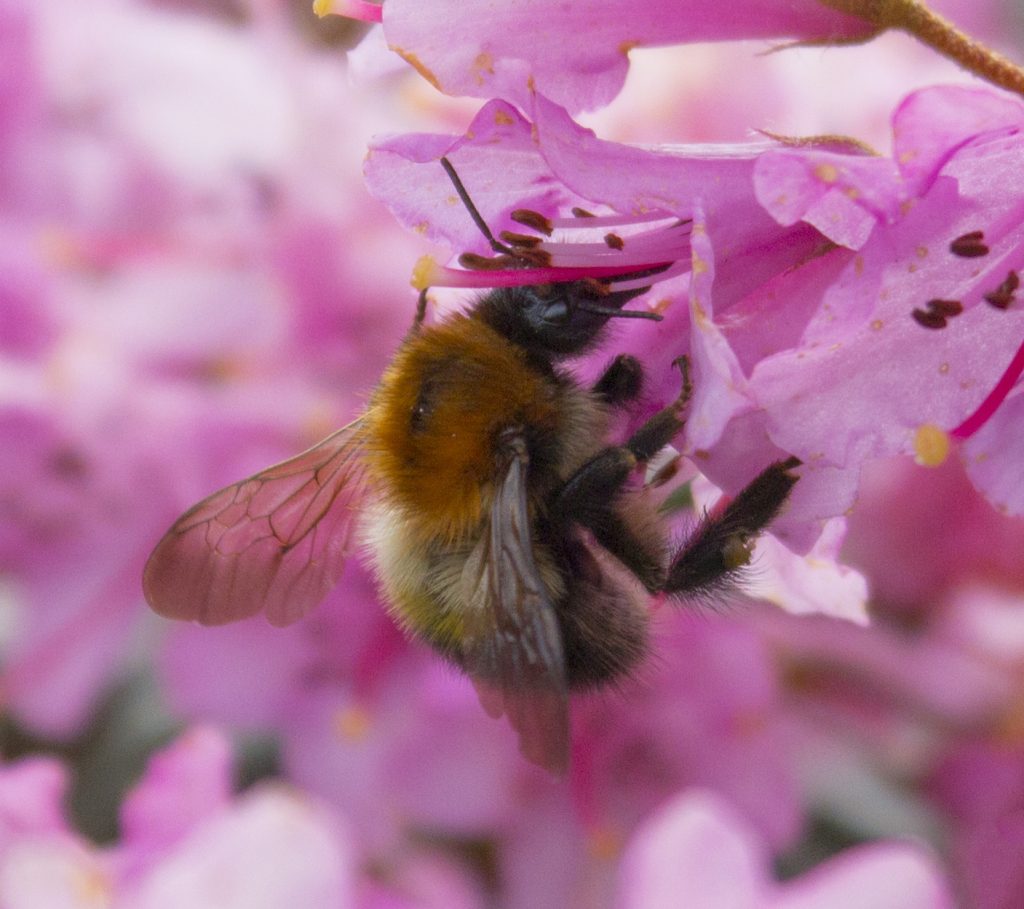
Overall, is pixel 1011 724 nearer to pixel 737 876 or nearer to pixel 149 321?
pixel 737 876

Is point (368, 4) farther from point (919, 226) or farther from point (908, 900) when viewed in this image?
point (908, 900)

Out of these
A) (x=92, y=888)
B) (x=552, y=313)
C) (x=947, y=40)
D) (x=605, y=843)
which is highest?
(x=947, y=40)

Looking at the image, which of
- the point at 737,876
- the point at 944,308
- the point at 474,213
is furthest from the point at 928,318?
the point at 737,876

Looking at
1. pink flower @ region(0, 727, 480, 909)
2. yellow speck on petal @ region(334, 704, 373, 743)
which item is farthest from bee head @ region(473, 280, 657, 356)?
yellow speck on petal @ region(334, 704, 373, 743)

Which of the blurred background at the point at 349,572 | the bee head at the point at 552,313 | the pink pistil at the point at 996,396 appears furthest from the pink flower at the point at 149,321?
the pink pistil at the point at 996,396

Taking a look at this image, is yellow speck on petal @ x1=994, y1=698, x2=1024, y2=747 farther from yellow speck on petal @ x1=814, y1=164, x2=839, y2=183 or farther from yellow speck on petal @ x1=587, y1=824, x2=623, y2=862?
yellow speck on petal @ x1=814, y1=164, x2=839, y2=183

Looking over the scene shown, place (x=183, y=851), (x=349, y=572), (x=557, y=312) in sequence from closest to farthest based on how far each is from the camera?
(x=557, y=312) < (x=183, y=851) < (x=349, y=572)
